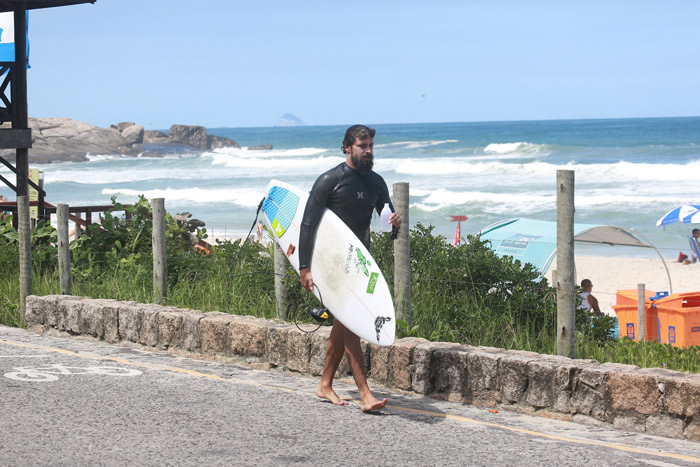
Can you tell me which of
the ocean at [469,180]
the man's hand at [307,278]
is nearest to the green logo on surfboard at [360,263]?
the man's hand at [307,278]

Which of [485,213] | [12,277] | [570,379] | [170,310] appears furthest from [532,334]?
[485,213]

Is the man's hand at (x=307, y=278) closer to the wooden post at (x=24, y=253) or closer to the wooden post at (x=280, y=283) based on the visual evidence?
the wooden post at (x=280, y=283)

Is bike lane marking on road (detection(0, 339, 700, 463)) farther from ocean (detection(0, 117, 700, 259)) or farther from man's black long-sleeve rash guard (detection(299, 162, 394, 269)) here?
ocean (detection(0, 117, 700, 259))

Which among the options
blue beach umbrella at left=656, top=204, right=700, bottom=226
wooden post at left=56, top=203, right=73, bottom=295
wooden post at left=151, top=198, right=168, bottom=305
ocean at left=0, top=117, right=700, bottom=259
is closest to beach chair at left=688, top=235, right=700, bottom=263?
ocean at left=0, top=117, right=700, bottom=259

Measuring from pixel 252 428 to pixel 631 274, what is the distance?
18.7m

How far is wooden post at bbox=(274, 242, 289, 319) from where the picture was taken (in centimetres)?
799

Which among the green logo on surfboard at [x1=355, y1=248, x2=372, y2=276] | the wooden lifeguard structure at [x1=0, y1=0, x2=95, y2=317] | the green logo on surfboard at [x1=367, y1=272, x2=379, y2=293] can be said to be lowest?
the green logo on surfboard at [x1=367, y1=272, x2=379, y2=293]

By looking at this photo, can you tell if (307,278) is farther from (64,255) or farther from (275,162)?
(275,162)

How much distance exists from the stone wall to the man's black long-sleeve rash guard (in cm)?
112

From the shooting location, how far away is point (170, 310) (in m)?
8.20

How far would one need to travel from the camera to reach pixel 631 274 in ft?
73.6

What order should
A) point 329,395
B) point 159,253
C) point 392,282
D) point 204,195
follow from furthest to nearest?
point 204,195, point 159,253, point 392,282, point 329,395

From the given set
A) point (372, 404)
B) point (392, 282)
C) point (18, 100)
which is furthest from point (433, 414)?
point (18, 100)

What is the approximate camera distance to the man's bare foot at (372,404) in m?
5.81
